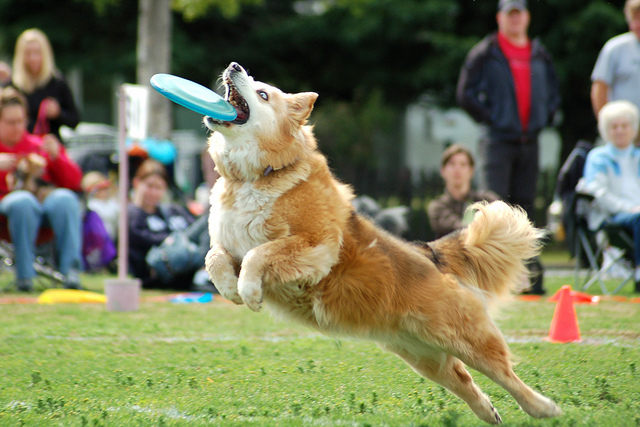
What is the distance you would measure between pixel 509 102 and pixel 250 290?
17.3ft

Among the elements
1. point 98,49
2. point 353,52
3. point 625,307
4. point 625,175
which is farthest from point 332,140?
point 625,307

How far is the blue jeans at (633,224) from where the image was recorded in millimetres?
7617

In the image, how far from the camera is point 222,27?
19250mm

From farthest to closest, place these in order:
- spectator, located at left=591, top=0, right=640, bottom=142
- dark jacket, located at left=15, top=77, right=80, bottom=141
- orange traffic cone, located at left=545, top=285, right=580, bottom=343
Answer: dark jacket, located at left=15, top=77, right=80, bottom=141 → spectator, located at left=591, top=0, right=640, bottom=142 → orange traffic cone, located at left=545, top=285, right=580, bottom=343

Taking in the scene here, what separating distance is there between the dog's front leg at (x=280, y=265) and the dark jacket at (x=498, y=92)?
4774 mm

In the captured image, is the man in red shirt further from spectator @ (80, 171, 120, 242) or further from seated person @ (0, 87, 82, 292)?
spectator @ (80, 171, 120, 242)

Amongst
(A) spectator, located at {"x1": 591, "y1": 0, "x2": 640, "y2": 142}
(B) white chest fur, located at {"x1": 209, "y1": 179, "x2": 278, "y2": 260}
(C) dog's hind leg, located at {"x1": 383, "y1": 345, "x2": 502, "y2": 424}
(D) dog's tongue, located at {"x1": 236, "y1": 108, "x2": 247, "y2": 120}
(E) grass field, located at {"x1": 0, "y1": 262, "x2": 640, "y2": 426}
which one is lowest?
(E) grass field, located at {"x1": 0, "y1": 262, "x2": 640, "y2": 426}

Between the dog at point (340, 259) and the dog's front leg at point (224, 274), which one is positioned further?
the dog's front leg at point (224, 274)

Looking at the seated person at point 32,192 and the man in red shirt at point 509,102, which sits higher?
the man in red shirt at point 509,102

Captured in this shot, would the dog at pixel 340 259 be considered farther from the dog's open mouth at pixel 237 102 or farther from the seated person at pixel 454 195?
the seated person at pixel 454 195

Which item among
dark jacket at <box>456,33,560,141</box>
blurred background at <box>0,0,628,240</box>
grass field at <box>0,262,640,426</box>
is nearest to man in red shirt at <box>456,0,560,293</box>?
dark jacket at <box>456,33,560,141</box>

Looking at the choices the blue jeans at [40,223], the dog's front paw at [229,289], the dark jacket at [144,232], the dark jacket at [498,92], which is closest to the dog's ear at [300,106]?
the dog's front paw at [229,289]

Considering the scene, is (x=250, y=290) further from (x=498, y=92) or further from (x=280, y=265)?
(x=498, y=92)

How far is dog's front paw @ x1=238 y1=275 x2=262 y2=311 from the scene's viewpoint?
140 inches
